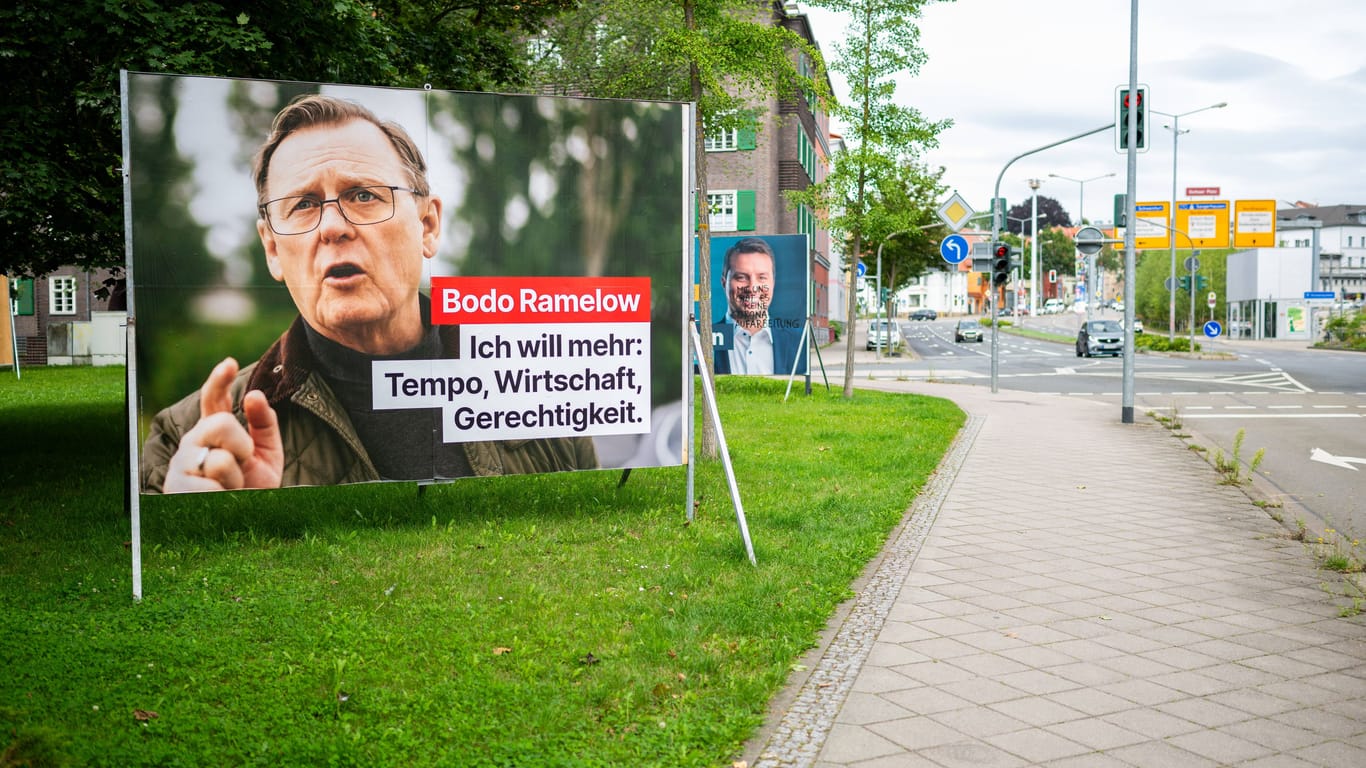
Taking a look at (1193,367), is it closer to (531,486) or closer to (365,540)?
(531,486)

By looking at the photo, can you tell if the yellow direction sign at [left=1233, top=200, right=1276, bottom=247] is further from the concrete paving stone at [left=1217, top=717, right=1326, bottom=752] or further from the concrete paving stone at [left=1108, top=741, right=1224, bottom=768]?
the concrete paving stone at [left=1108, top=741, right=1224, bottom=768]

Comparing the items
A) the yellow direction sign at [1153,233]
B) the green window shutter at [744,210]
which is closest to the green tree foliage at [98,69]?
the green window shutter at [744,210]

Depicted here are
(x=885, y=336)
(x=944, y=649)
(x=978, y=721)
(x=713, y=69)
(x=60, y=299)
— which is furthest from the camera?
(x=885, y=336)

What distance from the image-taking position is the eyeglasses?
7.01 metres

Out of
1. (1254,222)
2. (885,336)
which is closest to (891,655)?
(885,336)

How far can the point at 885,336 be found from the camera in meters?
57.0

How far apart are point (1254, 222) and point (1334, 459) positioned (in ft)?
180

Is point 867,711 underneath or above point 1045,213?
underneath

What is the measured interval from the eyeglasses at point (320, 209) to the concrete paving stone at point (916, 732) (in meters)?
4.47

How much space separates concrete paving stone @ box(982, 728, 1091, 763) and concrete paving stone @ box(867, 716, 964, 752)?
0.49 ft

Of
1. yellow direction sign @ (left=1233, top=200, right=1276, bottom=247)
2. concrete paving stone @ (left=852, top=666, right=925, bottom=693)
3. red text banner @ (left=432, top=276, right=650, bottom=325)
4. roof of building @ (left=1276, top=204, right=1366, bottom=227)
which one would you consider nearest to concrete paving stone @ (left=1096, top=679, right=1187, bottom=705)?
concrete paving stone @ (left=852, top=666, right=925, bottom=693)

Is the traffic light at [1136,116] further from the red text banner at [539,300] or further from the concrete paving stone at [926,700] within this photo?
the concrete paving stone at [926,700]

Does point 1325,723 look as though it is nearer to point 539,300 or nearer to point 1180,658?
point 1180,658

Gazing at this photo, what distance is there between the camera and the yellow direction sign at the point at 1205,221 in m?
62.8
